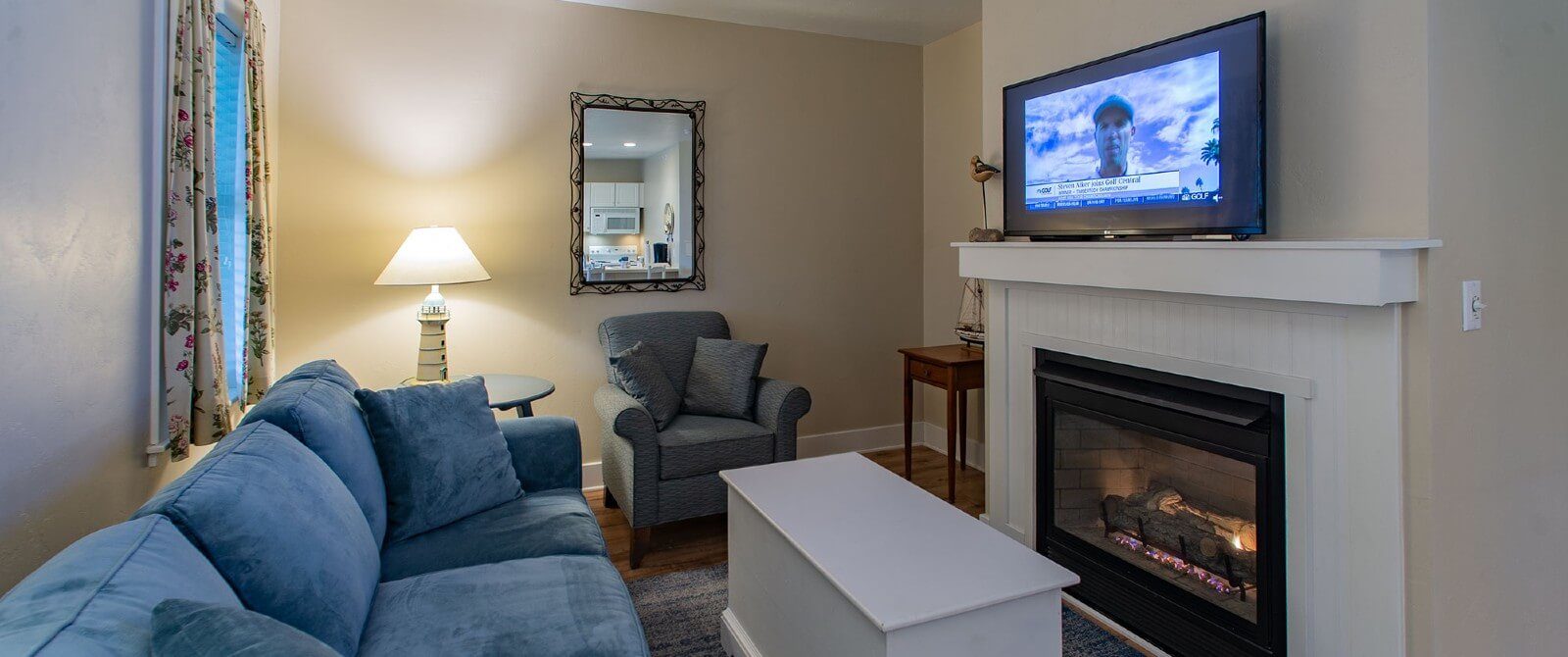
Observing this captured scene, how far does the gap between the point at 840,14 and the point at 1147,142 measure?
2194 mm

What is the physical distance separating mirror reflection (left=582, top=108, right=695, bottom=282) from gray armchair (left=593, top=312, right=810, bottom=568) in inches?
17.0

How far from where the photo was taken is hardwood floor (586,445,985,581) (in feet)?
10.3

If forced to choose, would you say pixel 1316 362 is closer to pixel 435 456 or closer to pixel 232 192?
pixel 435 456

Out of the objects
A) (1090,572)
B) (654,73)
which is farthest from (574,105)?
(1090,572)

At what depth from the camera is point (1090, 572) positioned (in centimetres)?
265

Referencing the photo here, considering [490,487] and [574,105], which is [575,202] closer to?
[574,105]

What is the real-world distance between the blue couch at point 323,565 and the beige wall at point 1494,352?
1812mm

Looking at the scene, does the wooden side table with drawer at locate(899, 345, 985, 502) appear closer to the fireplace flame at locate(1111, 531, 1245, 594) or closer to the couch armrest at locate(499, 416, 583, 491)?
the fireplace flame at locate(1111, 531, 1245, 594)

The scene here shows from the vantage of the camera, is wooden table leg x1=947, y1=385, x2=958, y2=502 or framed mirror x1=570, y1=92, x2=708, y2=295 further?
framed mirror x1=570, y1=92, x2=708, y2=295

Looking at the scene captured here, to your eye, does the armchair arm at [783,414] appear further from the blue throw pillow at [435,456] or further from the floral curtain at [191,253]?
the floral curtain at [191,253]

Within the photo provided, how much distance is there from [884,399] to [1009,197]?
208 cm

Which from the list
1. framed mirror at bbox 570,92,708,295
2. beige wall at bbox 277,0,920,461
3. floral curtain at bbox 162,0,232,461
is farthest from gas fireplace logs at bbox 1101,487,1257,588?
floral curtain at bbox 162,0,232,461

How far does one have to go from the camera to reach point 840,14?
411cm

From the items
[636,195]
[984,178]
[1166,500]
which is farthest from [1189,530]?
[636,195]
